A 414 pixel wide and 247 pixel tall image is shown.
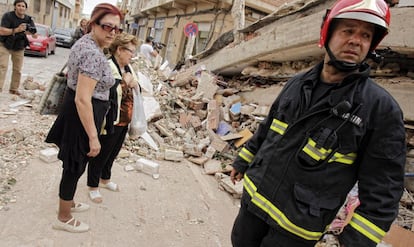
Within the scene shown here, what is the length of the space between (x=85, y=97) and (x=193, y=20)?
51.0 feet

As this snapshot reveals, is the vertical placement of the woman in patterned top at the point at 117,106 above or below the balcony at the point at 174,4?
Result: below

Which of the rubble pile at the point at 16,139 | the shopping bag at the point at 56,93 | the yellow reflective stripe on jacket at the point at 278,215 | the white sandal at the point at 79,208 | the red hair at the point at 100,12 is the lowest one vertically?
the rubble pile at the point at 16,139

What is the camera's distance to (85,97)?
7.63 feet

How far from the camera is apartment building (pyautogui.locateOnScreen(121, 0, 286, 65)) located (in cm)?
1367

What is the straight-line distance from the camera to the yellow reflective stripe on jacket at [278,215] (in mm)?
1633

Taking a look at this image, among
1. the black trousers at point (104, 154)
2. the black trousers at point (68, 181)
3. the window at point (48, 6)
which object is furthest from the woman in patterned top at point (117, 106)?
the window at point (48, 6)

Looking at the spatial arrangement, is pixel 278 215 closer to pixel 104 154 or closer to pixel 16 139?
pixel 104 154

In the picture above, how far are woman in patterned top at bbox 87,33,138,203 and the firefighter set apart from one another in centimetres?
171

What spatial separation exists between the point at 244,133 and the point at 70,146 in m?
3.74

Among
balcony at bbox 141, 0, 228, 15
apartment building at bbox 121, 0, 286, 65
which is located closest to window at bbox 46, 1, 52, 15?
apartment building at bbox 121, 0, 286, 65

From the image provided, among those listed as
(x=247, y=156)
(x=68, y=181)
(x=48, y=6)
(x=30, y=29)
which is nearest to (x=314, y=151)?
(x=247, y=156)

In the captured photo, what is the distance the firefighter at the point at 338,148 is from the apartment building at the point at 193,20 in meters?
7.29

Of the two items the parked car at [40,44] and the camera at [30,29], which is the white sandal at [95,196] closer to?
the camera at [30,29]

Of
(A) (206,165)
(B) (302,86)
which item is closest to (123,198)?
(A) (206,165)
